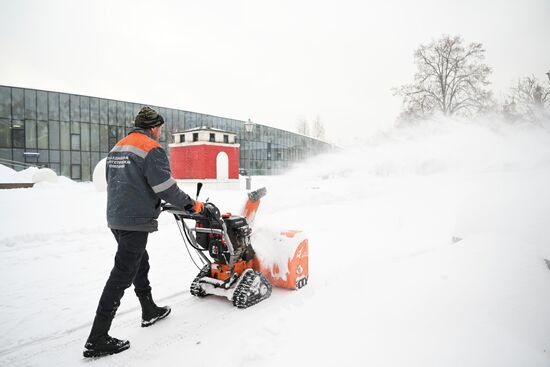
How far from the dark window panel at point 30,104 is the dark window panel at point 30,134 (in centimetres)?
47

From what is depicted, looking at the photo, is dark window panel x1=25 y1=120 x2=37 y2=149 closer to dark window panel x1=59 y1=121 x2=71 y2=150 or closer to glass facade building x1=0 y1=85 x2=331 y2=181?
glass facade building x1=0 y1=85 x2=331 y2=181

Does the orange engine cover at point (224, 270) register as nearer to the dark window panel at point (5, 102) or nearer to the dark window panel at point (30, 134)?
the dark window panel at point (30, 134)

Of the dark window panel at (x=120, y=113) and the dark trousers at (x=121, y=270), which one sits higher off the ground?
the dark window panel at (x=120, y=113)

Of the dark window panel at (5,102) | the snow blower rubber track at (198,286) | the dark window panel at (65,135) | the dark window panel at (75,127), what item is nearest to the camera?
the snow blower rubber track at (198,286)

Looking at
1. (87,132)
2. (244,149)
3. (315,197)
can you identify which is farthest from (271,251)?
(244,149)

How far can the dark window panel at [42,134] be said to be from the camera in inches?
1147

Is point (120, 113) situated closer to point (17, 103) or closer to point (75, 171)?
point (75, 171)

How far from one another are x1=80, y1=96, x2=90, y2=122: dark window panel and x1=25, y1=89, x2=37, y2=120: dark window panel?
3.71 meters

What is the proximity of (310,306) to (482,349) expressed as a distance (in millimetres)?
1557

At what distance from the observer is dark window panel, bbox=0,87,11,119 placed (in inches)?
1101

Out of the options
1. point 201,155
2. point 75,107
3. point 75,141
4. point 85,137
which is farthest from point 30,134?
point 201,155

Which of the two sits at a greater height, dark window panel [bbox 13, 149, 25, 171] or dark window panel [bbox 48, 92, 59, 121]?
dark window panel [bbox 48, 92, 59, 121]

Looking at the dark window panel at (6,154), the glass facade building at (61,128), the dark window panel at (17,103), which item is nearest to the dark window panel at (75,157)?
the glass facade building at (61,128)

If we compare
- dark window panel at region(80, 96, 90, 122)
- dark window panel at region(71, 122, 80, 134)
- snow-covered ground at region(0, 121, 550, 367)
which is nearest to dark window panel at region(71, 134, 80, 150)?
dark window panel at region(71, 122, 80, 134)
